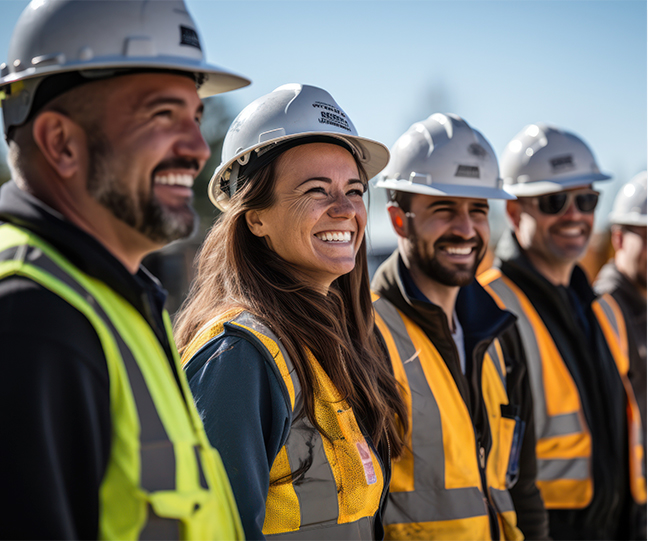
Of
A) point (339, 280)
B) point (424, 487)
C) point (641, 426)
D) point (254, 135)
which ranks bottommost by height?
point (641, 426)

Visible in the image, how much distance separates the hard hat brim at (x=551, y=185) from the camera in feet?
16.8

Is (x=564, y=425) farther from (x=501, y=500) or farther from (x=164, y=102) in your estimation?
(x=164, y=102)

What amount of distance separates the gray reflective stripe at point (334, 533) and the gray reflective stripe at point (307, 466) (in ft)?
0.08

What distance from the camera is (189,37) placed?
162cm

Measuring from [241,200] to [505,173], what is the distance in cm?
350

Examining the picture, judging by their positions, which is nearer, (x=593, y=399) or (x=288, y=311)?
(x=288, y=311)

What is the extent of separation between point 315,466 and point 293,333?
0.49 metres

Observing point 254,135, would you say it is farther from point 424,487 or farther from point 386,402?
point 424,487

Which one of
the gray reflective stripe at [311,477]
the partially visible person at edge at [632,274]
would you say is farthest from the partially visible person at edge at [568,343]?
the gray reflective stripe at [311,477]

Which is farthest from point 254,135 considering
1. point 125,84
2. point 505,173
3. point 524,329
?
point 505,173

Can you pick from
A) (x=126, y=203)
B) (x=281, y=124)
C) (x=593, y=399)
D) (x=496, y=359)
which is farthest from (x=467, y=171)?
(x=126, y=203)

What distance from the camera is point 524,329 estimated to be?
4.46 m

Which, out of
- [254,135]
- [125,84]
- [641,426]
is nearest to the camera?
[125,84]

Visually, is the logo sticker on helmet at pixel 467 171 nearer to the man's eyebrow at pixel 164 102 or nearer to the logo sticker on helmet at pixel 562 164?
the logo sticker on helmet at pixel 562 164
